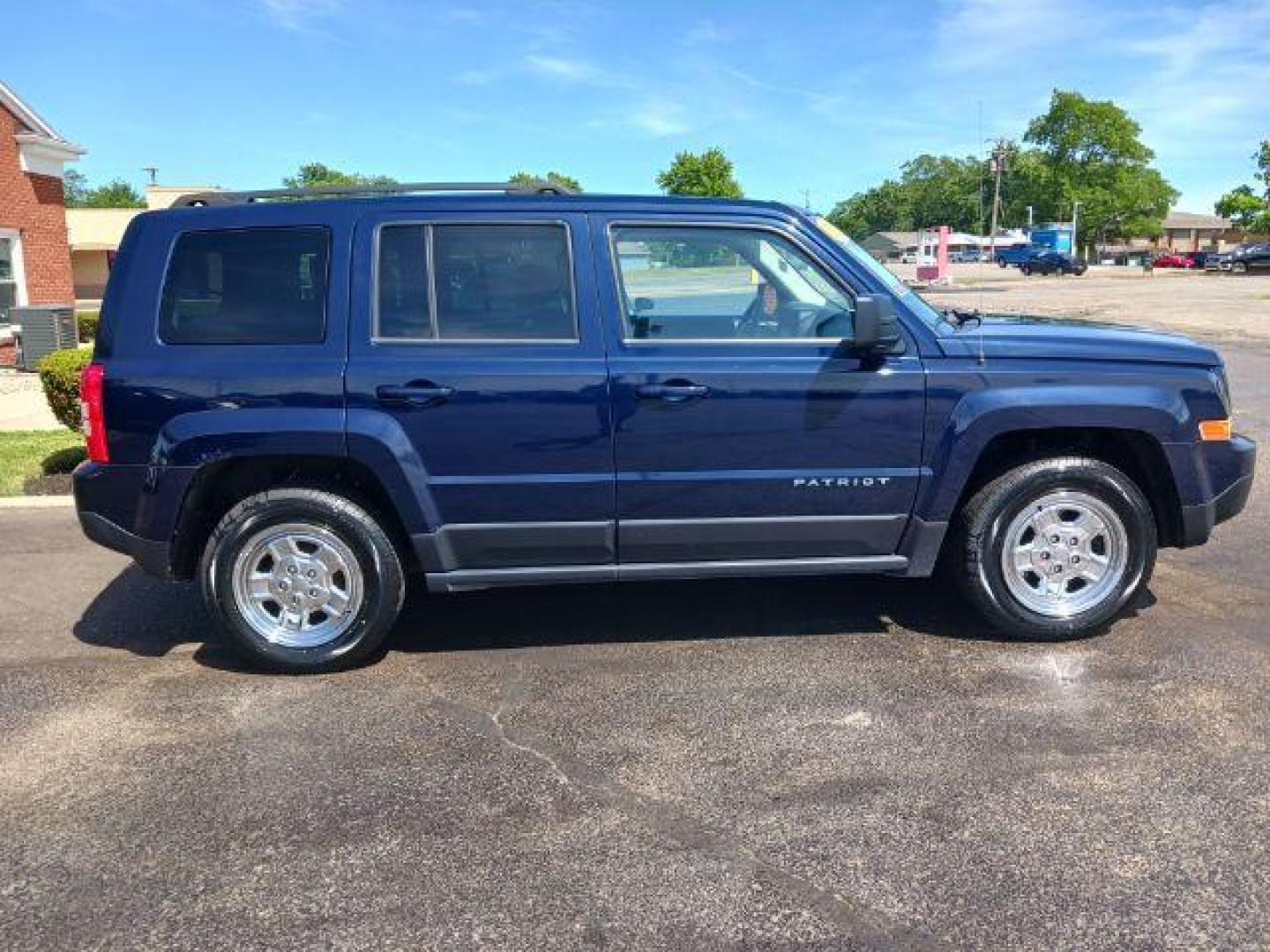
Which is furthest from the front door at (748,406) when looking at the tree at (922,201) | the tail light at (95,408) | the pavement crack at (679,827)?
the tree at (922,201)

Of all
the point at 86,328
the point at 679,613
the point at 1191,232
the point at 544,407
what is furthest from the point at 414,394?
the point at 1191,232

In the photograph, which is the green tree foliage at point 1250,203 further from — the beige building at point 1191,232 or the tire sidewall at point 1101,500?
the tire sidewall at point 1101,500

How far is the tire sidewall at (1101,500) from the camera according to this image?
4.43 m

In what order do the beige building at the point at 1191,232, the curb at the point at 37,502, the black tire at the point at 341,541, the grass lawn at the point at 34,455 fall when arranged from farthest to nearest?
the beige building at the point at 1191,232 < the grass lawn at the point at 34,455 < the curb at the point at 37,502 < the black tire at the point at 341,541

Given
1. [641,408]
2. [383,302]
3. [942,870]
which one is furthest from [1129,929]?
[383,302]

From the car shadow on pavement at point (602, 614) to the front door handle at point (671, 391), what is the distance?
3.93ft

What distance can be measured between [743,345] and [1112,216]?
108270 mm

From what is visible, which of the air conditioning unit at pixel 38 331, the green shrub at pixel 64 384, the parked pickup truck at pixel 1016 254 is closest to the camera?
the green shrub at pixel 64 384

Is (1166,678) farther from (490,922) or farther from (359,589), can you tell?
(359,589)

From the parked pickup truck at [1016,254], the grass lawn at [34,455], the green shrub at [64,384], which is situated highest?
the parked pickup truck at [1016,254]

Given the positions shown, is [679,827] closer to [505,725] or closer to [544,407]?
[505,725]

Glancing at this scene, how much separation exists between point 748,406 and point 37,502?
555 centimetres

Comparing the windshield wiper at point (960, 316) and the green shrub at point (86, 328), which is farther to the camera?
the green shrub at point (86, 328)

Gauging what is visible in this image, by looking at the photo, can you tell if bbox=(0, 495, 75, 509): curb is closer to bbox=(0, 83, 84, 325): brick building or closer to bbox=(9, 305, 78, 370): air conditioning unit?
bbox=(9, 305, 78, 370): air conditioning unit
